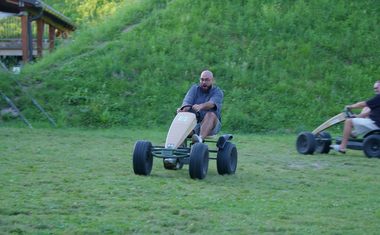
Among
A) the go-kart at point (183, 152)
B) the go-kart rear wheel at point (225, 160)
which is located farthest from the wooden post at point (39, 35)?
the go-kart rear wheel at point (225, 160)

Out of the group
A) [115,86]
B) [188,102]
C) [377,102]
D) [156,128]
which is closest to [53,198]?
[188,102]

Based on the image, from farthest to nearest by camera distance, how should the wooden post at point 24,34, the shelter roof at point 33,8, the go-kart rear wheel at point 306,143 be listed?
the wooden post at point 24,34 < the shelter roof at point 33,8 < the go-kart rear wheel at point 306,143

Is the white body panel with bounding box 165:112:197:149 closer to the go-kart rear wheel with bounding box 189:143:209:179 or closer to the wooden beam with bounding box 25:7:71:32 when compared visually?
the go-kart rear wheel with bounding box 189:143:209:179

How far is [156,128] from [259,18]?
7318 millimetres

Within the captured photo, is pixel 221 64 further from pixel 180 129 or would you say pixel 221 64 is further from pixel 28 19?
pixel 180 129

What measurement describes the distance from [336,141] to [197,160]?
4.72 m

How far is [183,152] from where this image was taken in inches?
232

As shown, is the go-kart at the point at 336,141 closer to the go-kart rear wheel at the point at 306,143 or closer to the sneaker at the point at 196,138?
the go-kart rear wheel at the point at 306,143

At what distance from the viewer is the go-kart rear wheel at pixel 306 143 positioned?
9134 millimetres

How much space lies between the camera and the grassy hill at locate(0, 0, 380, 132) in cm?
1320

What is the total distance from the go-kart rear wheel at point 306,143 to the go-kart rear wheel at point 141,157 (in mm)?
4397

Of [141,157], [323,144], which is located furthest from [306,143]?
[141,157]

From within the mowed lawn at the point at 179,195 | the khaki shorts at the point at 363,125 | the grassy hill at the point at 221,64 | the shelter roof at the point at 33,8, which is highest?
the shelter roof at the point at 33,8

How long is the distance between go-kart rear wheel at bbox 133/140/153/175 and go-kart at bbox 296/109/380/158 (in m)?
4.45
